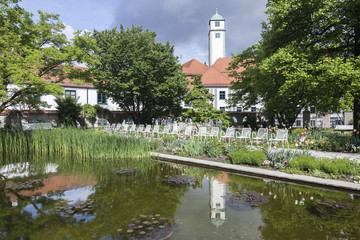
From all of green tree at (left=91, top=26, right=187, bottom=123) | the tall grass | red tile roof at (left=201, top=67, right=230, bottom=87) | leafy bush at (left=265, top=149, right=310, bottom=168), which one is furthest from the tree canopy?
red tile roof at (left=201, top=67, right=230, bottom=87)

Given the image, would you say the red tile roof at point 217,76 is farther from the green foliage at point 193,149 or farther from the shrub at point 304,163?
the shrub at point 304,163

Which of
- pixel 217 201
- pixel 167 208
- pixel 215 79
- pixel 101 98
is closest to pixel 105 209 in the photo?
pixel 167 208

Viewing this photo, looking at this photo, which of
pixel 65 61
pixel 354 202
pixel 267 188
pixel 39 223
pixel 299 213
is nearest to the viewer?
pixel 39 223

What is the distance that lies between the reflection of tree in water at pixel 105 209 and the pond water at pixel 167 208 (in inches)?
0.5

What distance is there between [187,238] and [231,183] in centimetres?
306

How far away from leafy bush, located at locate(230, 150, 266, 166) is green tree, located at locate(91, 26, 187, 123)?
15.2m

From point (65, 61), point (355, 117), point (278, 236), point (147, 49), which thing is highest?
point (147, 49)

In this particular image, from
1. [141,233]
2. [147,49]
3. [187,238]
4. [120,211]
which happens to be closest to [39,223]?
[120,211]

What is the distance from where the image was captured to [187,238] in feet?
10.8

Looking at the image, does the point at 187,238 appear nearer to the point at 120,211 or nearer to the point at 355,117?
the point at 120,211

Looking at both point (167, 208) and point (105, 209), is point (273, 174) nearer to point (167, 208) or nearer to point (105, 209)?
point (167, 208)

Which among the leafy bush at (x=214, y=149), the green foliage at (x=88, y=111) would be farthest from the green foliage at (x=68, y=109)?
the leafy bush at (x=214, y=149)

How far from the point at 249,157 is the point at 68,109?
78.2 feet

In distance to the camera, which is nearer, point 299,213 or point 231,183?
point 299,213
